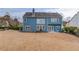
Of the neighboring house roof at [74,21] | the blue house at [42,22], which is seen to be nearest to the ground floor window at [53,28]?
the blue house at [42,22]

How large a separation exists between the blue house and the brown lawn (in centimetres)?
6

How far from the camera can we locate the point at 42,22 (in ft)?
12.3

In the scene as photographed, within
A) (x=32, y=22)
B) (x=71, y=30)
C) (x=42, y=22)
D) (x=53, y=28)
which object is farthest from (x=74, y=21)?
(x=32, y=22)

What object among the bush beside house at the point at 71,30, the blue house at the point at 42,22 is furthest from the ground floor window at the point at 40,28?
the bush beside house at the point at 71,30

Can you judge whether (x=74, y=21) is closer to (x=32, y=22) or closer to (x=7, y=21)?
(x=32, y=22)

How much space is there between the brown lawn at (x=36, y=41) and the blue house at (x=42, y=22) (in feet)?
0.19

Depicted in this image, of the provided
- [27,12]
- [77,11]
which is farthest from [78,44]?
[27,12]

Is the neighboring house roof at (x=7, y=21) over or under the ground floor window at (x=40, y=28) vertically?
over

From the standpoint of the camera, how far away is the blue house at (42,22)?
3.74 metres

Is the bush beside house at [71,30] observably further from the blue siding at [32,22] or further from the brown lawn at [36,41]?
the blue siding at [32,22]

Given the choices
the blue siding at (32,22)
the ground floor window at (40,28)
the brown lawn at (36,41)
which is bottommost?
the brown lawn at (36,41)

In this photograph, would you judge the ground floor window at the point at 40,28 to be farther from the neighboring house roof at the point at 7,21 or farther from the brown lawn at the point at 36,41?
the neighboring house roof at the point at 7,21
